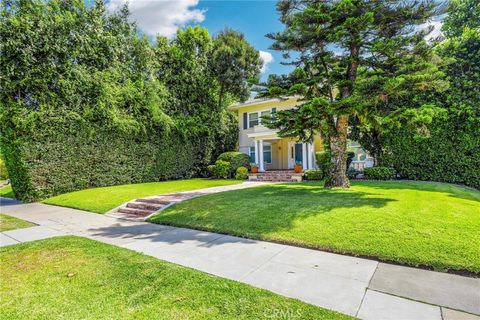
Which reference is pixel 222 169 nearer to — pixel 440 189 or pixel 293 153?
pixel 293 153

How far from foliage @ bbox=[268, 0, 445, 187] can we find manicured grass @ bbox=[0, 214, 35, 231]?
8839 millimetres

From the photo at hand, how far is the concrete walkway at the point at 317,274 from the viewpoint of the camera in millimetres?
3029

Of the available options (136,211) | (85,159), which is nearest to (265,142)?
(85,159)

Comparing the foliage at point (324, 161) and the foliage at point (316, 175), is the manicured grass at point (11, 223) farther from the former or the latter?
the foliage at point (324, 161)

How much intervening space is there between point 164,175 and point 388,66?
15164 mm

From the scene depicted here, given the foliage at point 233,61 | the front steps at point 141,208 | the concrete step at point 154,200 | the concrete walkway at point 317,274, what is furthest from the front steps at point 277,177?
the concrete walkway at point 317,274

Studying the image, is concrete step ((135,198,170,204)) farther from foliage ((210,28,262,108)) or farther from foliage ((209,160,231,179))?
foliage ((210,28,262,108))

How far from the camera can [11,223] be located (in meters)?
8.04

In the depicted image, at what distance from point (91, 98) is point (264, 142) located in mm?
12840

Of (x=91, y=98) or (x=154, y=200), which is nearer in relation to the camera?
(x=154, y=200)

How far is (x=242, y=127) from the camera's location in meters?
22.5

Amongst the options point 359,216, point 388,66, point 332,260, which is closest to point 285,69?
point 388,66

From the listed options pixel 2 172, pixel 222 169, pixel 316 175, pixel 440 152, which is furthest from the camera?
pixel 2 172

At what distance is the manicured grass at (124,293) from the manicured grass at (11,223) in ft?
11.8
